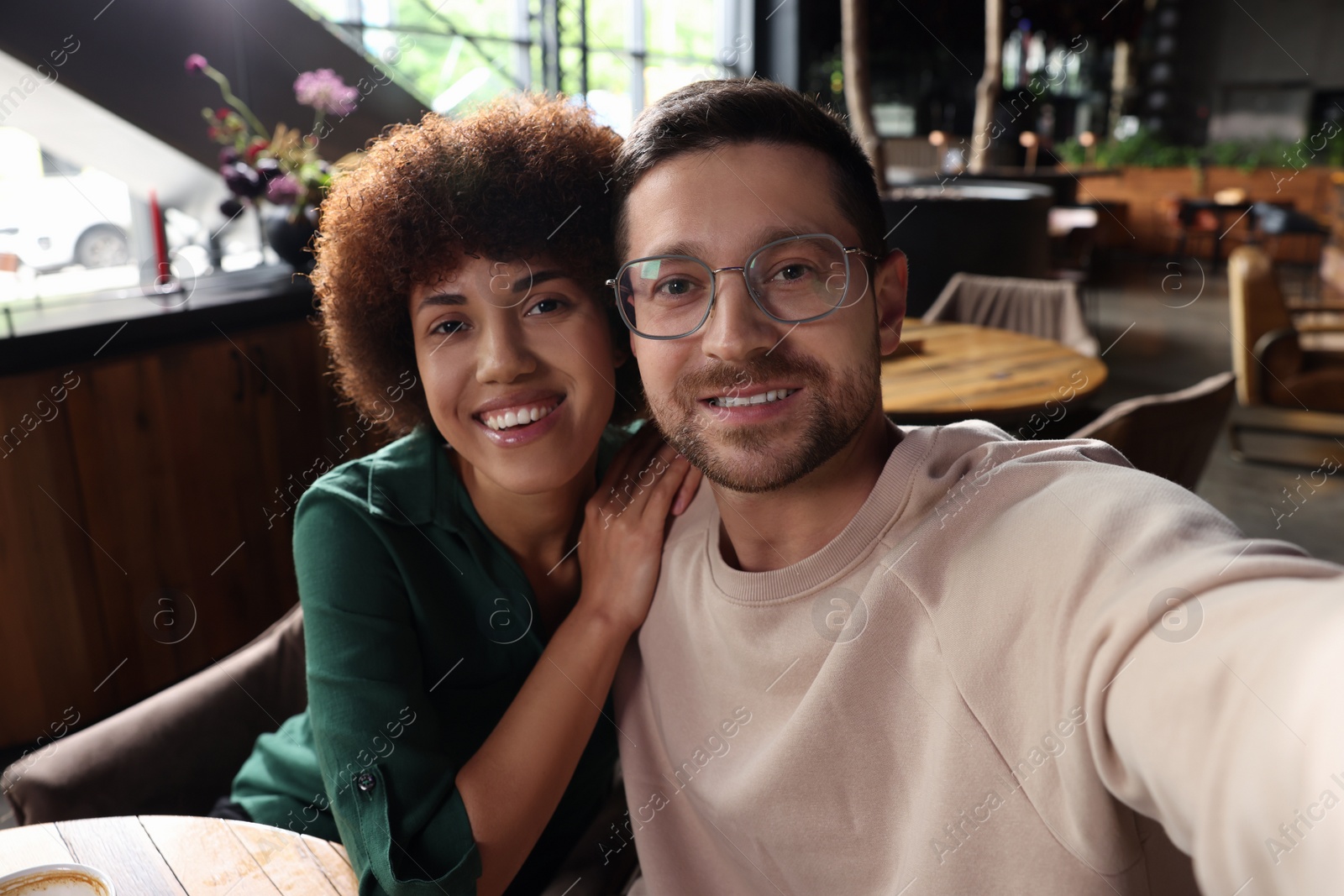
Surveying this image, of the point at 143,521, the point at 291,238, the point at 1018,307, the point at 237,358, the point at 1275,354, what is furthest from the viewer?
the point at 1275,354

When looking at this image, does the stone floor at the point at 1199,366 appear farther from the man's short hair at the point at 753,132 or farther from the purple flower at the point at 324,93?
the purple flower at the point at 324,93

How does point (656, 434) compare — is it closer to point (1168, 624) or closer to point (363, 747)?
point (363, 747)

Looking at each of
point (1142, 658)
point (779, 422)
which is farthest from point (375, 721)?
point (1142, 658)

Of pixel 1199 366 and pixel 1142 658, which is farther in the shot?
pixel 1199 366

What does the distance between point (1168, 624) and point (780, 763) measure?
0.46m

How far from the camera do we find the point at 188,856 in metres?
1.07

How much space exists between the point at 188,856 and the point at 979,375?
96.2 inches

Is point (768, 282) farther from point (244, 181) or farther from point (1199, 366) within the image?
point (1199, 366)

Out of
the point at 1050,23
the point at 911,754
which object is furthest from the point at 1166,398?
Result: the point at 1050,23

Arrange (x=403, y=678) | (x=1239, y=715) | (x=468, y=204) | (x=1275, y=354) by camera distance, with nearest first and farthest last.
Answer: (x=1239, y=715), (x=403, y=678), (x=468, y=204), (x=1275, y=354)

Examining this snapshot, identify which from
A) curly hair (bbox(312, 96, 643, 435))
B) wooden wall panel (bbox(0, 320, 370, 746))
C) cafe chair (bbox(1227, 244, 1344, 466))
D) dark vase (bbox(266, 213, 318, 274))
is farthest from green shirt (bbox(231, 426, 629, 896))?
cafe chair (bbox(1227, 244, 1344, 466))

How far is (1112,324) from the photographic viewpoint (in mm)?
8484

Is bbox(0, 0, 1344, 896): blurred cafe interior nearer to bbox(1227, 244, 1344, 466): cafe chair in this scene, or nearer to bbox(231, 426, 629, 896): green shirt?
bbox(1227, 244, 1344, 466): cafe chair

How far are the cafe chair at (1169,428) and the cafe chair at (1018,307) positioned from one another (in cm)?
183
